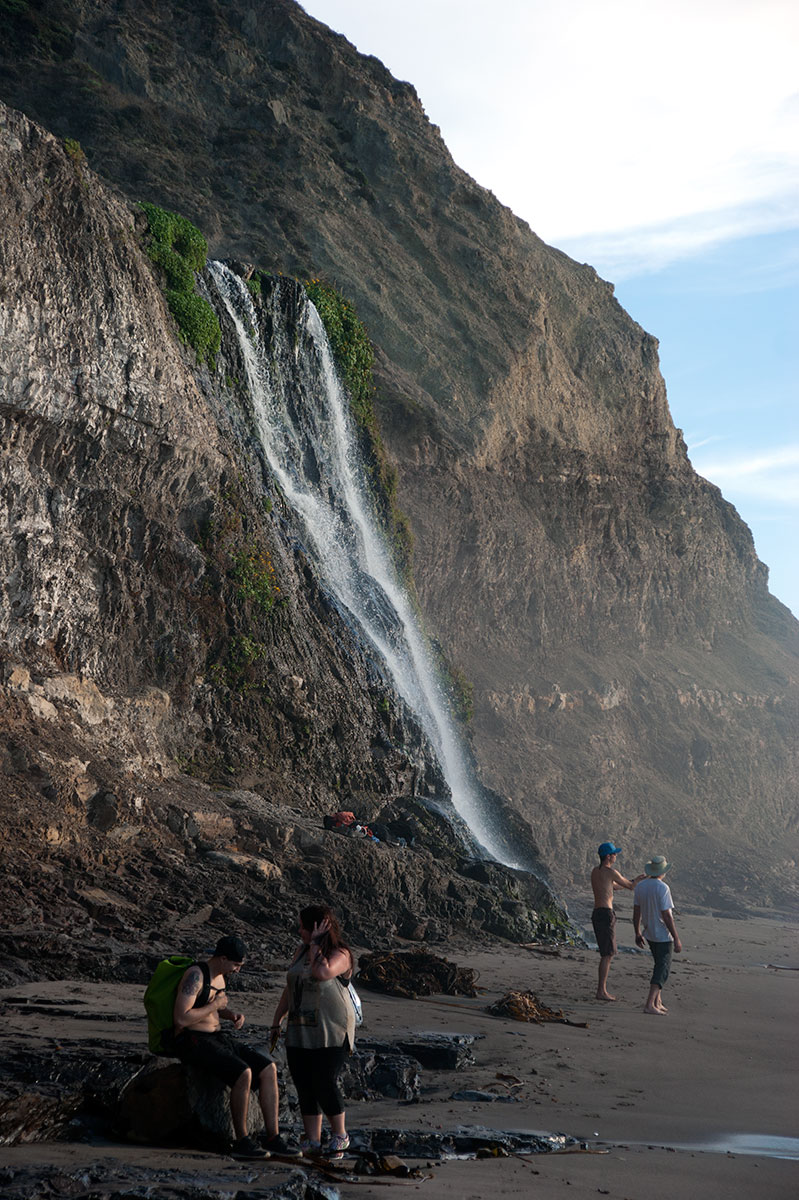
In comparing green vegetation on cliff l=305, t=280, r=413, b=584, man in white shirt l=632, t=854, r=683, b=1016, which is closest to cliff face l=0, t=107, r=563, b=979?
man in white shirt l=632, t=854, r=683, b=1016

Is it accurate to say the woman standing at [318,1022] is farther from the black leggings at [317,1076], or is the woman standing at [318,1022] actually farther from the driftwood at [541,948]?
the driftwood at [541,948]

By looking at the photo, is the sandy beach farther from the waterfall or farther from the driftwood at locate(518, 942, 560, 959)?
the waterfall

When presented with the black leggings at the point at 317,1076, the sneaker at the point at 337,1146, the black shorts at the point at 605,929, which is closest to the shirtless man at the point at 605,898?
the black shorts at the point at 605,929

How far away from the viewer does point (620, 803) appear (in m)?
35.4

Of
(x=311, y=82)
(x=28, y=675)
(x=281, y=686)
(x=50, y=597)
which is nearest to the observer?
(x=28, y=675)

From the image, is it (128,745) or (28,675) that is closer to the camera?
(28,675)

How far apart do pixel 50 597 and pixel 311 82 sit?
Result: 29846mm

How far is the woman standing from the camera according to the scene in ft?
17.4

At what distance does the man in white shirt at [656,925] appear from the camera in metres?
10.0

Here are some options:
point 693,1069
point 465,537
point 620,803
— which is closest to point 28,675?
point 693,1069

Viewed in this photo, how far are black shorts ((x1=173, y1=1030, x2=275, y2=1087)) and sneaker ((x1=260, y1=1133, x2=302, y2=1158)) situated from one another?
1.04ft

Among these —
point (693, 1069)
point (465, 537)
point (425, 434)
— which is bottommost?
point (693, 1069)

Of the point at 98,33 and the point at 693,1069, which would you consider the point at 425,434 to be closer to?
the point at 98,33

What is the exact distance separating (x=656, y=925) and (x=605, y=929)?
793 millimetres
